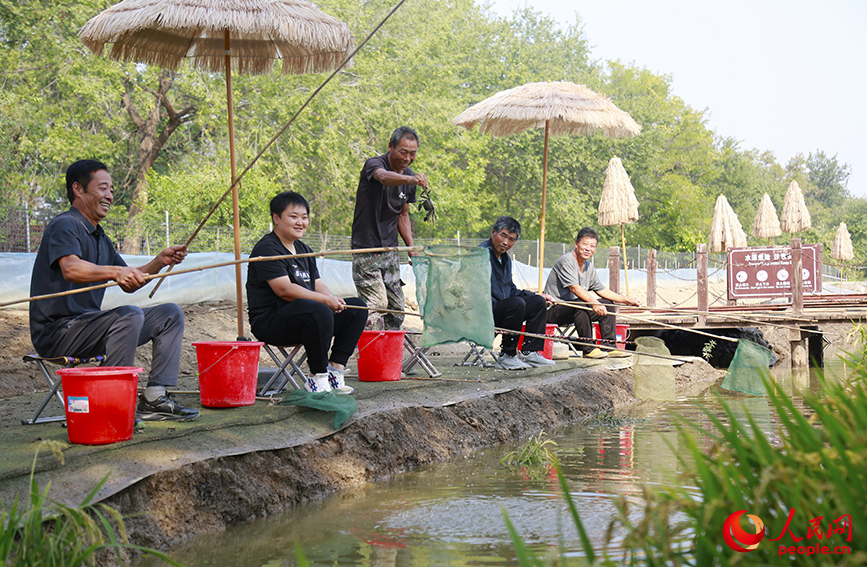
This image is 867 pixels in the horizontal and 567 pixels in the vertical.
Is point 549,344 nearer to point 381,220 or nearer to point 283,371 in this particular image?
point 381,220

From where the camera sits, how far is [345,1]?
21547mm

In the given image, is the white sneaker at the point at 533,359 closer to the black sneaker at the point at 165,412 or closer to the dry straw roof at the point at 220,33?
the dry straw roof at the point at 220,33

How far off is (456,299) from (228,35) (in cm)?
271

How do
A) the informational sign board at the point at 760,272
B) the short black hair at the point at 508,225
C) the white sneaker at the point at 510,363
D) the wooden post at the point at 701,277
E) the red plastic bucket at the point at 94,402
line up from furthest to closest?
the informational sign board at the point at 760,272 → the wooden post at the point at 701,277 → the white sneaker at the point at 510,363 → the short black hair at the point at 508,225 → the red plastic bucket at the point at 94,402

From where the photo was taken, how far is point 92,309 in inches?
174

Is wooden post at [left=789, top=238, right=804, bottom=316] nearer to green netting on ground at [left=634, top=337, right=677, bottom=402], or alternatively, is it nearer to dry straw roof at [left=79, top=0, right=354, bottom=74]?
green netting on ground at [left=634, top=337, right=677, bottom=402]

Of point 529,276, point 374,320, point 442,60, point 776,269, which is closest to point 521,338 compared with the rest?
point 374,320

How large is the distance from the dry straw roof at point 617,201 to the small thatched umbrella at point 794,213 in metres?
8.82

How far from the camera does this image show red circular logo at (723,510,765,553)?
5.13 ft

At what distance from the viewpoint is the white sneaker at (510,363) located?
784cm

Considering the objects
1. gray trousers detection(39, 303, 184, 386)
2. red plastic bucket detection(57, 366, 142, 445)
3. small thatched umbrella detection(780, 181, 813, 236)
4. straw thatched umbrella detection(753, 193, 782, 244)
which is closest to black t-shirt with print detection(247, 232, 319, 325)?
gray trousers detection(39, 303, 184, 386)

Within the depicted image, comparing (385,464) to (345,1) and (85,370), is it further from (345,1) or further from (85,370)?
(345,1)

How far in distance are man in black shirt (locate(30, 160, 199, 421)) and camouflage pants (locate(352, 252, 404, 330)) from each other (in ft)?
7.24

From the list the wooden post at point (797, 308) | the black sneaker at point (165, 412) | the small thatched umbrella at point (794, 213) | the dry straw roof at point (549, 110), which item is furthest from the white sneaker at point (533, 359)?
the small thatched umbrella at point (794, 213)
